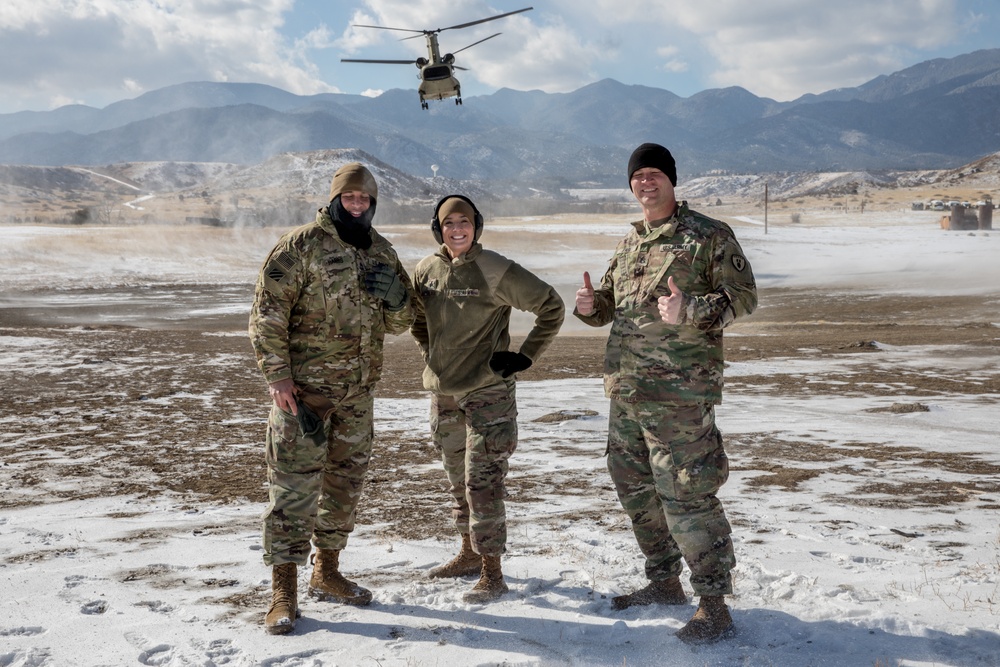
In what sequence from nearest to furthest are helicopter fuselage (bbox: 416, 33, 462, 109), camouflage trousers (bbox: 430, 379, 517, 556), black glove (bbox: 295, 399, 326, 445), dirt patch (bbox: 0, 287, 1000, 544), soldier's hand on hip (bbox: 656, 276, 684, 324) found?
soldier's hand on hip (bbox: 656, 276, 684, 324)
black glove (bbox: 295, 399, 326, 445)
camouflage trousers (bbox: 430, 379, 517, 556)
dirt patch (bbox: 0, 287, 1000, 544)
helicopter fuselage (bbox: 416, 33, 462, 109)

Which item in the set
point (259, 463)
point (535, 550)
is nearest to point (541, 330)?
point (535, 550)

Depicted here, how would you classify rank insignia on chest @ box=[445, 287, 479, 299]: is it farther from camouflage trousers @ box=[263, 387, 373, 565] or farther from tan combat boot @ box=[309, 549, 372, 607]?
tan combat boot @ box=[309, 549, 372, 607]

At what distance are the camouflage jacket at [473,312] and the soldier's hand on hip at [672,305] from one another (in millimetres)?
908

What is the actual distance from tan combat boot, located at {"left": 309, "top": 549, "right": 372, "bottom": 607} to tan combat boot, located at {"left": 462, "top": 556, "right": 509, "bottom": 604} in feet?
1.89

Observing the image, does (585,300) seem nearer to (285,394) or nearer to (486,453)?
(486,453)

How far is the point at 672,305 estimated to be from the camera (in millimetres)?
3709

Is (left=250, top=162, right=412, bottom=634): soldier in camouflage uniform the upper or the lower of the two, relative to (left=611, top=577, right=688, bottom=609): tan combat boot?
upper

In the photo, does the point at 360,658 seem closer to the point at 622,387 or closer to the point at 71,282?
the point at 622,387

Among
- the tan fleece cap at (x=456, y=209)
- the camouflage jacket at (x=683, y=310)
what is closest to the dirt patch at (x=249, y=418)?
the camouflage jacket at (x=683, y=310)

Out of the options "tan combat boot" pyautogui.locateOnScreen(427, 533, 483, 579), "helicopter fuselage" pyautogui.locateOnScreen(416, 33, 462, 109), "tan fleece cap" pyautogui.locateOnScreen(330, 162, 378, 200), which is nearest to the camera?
"tan fleece cap" pyautogui.locateOnScreen(330, 162, 378, 200)

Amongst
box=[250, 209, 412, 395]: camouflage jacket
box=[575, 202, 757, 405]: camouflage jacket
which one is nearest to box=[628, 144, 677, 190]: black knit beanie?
box=[575, 202, 757, 405]: camouflage jacket

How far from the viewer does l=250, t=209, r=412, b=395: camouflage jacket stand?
421 cm

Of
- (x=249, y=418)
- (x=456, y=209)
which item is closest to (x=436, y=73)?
(x=249, y=418)

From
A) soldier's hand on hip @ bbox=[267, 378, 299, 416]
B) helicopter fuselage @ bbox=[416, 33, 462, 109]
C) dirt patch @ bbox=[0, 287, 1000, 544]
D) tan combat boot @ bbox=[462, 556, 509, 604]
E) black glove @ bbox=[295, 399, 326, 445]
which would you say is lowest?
dirt patch @ bbox=[0, 287, 1000, 544]
